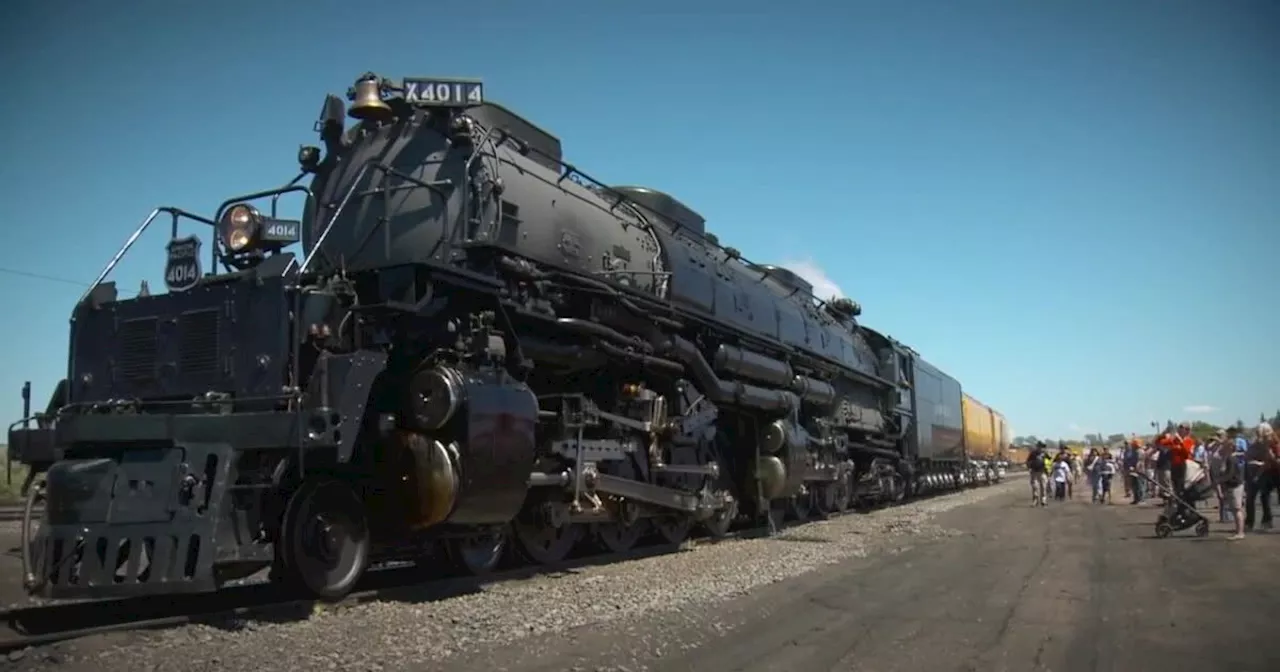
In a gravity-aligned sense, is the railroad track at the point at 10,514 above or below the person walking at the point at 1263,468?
below

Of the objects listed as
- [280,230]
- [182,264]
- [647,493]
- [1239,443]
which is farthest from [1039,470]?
[182,264]

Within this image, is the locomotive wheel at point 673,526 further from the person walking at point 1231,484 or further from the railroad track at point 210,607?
the person walking at point 1231,484

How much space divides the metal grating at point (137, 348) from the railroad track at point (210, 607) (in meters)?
1.90

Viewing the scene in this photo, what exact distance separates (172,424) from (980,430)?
130ft

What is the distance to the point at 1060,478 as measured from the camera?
25.7 meters

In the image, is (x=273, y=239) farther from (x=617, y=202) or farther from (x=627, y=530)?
(x=627, y=530)

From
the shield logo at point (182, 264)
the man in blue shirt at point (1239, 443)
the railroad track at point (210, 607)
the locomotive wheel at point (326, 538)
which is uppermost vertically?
the shield logo at point (182, 264)

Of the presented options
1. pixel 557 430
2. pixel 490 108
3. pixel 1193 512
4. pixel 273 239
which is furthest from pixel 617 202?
pixel 1193 512

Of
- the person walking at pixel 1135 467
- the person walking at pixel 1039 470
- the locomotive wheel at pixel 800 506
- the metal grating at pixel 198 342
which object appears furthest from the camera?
the person walking at pixel 1039 470

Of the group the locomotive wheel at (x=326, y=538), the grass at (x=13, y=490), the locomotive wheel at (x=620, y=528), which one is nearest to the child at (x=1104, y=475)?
the locomotive wheel at (x=620, y=528)

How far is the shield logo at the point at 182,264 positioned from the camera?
25.8 ft

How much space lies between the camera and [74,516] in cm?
638

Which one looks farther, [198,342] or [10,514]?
[10,514]

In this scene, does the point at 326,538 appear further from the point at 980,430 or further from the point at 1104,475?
the point at 980,430
